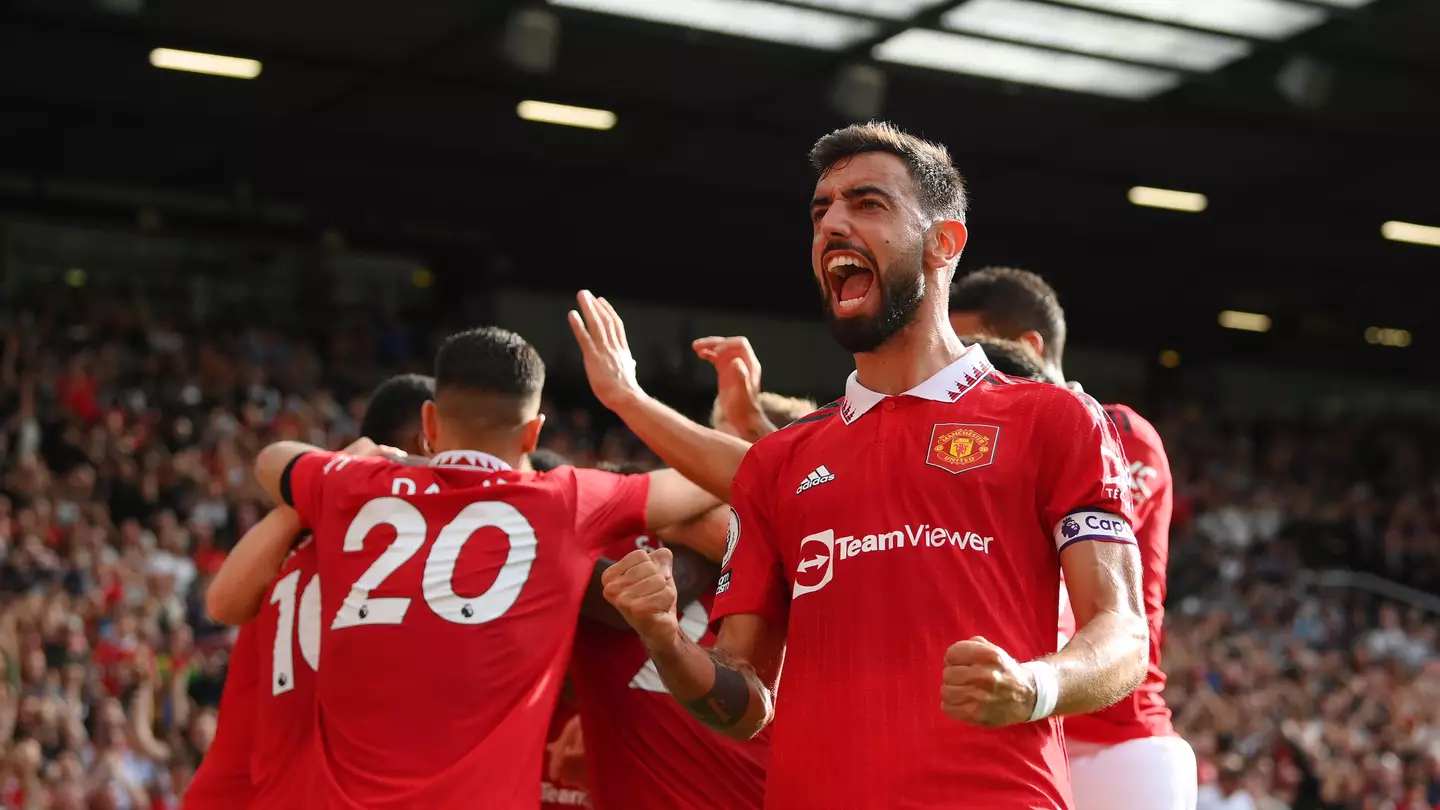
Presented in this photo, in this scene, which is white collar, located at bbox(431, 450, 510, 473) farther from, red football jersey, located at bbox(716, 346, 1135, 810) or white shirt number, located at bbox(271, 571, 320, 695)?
red football jersey, located at bbox(716, 346, 1135, 810)

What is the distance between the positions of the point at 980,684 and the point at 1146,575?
79.6 inches

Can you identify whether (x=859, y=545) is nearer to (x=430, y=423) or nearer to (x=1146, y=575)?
(x=1146, y=575)

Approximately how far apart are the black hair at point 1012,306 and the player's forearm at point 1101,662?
2187 mm

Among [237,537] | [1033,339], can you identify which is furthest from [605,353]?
[237,537]

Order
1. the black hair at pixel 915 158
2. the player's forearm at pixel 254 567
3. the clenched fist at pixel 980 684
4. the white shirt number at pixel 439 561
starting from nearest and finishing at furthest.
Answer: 1. the clenched fist at pixel 980 684
2. the black hair at pixel 915 158
3. the white shirt number at pixel 439 561
4. the player's forearm at pixel 254 567

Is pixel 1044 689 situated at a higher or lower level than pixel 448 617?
higher

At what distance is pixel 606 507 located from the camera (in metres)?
4.46

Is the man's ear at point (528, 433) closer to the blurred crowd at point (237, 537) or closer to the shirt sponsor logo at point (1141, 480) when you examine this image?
the shirt sponsor logo at point (1141, 480)

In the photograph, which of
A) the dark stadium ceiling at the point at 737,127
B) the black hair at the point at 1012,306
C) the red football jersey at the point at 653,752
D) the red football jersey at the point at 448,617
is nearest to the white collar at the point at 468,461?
the red football jersey at the point at 448,617

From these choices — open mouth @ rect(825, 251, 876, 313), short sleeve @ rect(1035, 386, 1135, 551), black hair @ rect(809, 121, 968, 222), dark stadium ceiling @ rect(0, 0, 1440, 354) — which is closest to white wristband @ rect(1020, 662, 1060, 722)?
short sleeve @ rect(1035, 386, 1135, 551)

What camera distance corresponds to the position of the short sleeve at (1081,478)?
3.02m

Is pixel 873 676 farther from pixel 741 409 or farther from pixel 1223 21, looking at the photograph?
pixel 1223 21

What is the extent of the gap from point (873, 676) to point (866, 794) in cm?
21

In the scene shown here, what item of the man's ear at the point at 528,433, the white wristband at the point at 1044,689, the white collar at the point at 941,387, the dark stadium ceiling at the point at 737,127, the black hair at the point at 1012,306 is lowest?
the white wristband at the point at 1044,689
